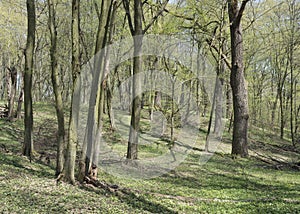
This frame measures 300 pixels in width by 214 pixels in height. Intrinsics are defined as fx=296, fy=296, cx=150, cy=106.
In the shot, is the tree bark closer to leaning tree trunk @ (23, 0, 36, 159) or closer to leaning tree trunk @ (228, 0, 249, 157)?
leaning tree trunk @ (23, 0, 36, 159)

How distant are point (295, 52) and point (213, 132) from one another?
8913 millimetres

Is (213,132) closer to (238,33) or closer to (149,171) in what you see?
(238,33)

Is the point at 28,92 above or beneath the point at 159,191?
above

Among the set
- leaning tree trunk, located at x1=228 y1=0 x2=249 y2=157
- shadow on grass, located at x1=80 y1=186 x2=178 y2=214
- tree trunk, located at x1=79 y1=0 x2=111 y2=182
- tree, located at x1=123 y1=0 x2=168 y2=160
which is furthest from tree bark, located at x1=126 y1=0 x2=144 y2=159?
leaning tree trunk, located at x1=228 y1=0 x2=249 y2=157

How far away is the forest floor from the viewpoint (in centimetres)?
473

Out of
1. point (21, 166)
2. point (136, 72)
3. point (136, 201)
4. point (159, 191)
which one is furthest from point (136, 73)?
point (136, 201)

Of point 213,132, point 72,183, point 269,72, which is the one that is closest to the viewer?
point 72,183

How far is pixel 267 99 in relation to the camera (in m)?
30.9

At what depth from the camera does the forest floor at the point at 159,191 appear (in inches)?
186

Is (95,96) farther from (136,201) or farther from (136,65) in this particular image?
(136,65)

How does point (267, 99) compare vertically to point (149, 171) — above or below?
above

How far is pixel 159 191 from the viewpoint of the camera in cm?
Result: 641

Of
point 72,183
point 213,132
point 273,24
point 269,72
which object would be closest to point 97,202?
point 72,183

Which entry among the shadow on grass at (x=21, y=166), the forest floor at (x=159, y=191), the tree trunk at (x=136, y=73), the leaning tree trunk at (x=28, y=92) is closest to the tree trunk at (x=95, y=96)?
the forest floor at (x=159, y=191)
